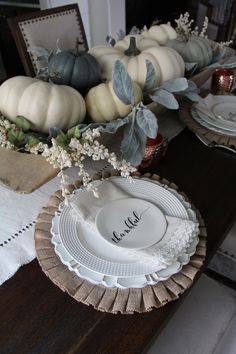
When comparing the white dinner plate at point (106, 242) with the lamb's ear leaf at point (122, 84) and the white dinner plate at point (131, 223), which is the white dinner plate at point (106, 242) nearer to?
the white dinner plate at point (131, 223)

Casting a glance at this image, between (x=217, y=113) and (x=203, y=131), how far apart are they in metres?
0.11

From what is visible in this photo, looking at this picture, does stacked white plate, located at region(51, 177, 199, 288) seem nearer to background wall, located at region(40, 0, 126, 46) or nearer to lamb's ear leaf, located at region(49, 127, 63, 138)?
lamb's ear leaf, located at region(49, 127, 63, 138)

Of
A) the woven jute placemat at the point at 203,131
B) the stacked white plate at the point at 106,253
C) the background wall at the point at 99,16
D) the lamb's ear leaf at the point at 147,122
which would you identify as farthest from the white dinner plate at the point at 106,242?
→ the background wall at the point at 99,16

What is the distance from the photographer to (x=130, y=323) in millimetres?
496

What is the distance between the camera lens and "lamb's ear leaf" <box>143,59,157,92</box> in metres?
0.82

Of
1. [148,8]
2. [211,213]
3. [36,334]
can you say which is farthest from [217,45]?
[148,8]

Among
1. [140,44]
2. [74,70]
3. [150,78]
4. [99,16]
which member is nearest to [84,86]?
[74,70]

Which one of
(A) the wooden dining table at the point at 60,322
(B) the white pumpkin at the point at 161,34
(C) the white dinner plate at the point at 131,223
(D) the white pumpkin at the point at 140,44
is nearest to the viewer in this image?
(A) the wooden dining table at the point at 60,322

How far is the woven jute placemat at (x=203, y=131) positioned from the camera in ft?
2.92

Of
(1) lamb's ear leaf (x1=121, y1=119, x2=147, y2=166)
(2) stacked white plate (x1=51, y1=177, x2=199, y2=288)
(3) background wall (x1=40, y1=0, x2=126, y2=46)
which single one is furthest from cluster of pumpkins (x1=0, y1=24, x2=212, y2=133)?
(3) background wall (x1=40, y1=0, x2=126, y2=46)

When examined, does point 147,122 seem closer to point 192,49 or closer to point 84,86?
point 84,86

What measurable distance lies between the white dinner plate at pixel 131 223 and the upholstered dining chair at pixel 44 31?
79 cm

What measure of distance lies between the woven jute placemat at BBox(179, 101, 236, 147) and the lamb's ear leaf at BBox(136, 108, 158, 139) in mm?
284

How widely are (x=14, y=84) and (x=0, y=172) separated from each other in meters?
0.21
